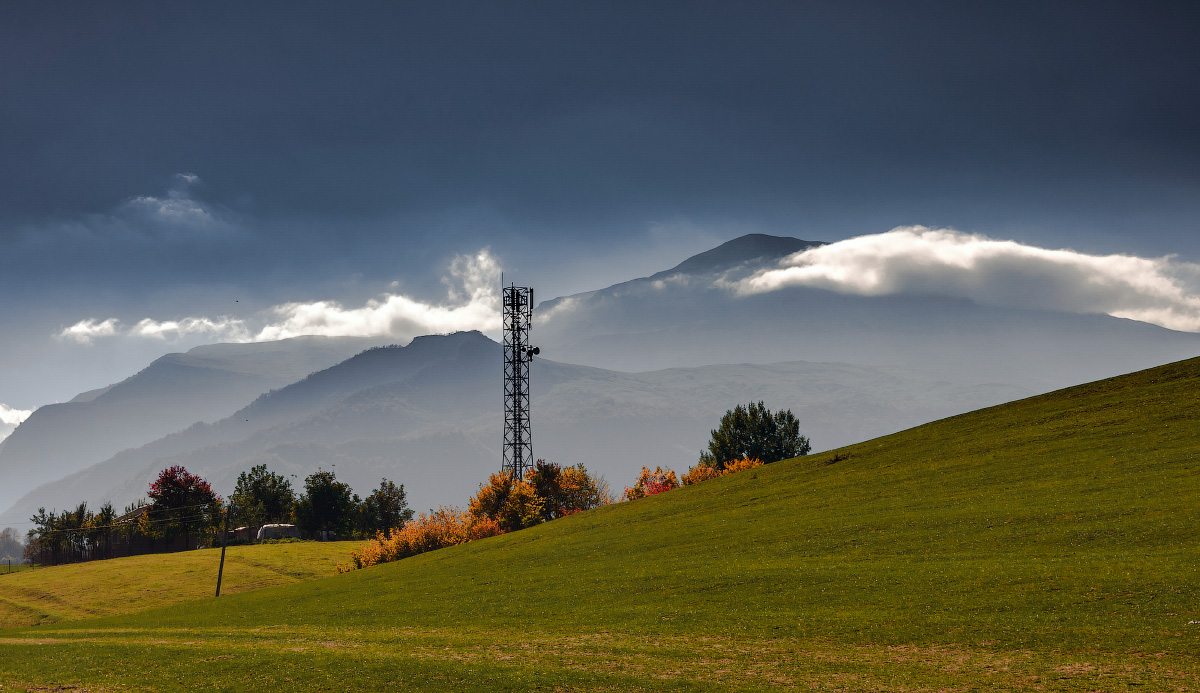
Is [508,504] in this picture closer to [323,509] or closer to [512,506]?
[512,506]

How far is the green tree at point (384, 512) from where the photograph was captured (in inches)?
6388

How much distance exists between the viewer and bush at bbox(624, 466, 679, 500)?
331 feet

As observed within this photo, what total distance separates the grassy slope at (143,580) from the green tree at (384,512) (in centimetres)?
5339

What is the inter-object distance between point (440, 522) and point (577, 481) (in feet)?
64.4

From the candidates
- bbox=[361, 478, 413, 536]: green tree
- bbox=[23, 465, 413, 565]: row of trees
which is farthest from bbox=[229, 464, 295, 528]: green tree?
bbox=[361, 478, 413, 536]: green tree

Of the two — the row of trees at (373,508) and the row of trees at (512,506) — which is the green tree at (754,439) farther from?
the row of trees at (512,506)

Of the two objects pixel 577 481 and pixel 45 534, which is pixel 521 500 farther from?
pixel 45 534

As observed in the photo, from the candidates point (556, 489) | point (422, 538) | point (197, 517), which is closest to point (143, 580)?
point (422, 538)

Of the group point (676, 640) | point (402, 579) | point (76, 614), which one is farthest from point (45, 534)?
point (676, 640)

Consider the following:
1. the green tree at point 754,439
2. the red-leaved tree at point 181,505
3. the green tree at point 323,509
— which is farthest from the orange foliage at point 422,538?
the green tree at point 323,509

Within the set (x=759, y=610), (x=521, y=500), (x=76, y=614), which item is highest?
(x=521, y=500)

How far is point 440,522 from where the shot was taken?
289ft

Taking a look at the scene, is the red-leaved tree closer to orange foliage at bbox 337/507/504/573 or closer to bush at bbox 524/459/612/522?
orange foliage at bbox 337/507/504/573

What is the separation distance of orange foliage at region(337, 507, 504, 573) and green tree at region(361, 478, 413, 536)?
77.6 m
